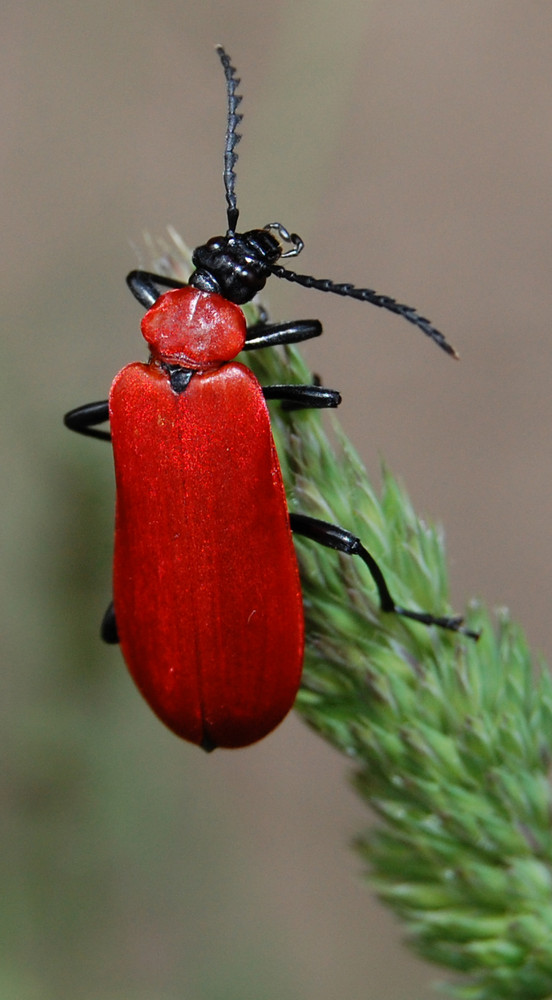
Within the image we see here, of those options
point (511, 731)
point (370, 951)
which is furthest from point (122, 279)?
point (370, 951)

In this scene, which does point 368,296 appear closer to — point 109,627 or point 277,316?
point 277,316

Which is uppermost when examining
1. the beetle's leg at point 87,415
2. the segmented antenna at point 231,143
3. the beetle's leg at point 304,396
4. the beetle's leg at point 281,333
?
the segmented antenna at point 231,143

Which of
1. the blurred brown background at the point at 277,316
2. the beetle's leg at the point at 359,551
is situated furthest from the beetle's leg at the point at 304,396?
the blurred brown background at the point at 277,316

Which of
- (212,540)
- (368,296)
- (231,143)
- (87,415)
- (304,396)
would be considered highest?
(231,143)

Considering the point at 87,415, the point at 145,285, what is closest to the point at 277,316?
the point at 145,285

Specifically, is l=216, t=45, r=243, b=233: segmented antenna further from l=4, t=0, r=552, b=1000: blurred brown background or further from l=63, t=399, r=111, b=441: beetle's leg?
l=63, t=399, r=111, b=441: beetle's leg

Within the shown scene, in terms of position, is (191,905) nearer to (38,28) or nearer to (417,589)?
(417,589)

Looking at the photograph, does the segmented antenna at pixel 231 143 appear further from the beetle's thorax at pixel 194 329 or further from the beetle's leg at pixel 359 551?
the beetle's leg at pixel 359 551
